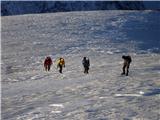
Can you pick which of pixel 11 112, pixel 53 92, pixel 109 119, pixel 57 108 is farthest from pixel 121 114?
pixel 53 92

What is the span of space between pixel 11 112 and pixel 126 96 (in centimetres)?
471

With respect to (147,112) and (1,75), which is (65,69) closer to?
(1,75)

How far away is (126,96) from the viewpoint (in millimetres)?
18922

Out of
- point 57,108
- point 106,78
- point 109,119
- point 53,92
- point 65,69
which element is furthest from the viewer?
point 65,69

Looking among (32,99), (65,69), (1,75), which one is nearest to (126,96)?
(32,99)

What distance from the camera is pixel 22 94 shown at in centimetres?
2236

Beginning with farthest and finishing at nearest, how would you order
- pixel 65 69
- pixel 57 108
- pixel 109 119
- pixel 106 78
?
pixel 65 69
pixel 106 78
pixel 57 108
pixel 109 119

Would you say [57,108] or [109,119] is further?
[57,108]

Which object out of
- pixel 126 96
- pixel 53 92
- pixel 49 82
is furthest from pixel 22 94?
pixel 126 96

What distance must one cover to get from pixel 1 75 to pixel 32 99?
1468 cm

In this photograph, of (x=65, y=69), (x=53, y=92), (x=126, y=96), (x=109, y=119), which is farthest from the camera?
(x=65, y=69)

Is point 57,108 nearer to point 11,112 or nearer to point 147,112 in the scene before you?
point 11,112

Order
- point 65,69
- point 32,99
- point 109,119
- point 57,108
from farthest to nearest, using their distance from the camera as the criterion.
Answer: point 65,69 < point 32,99 < point 57,108 < point 109,119

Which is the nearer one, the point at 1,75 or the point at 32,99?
the point at 32,99
